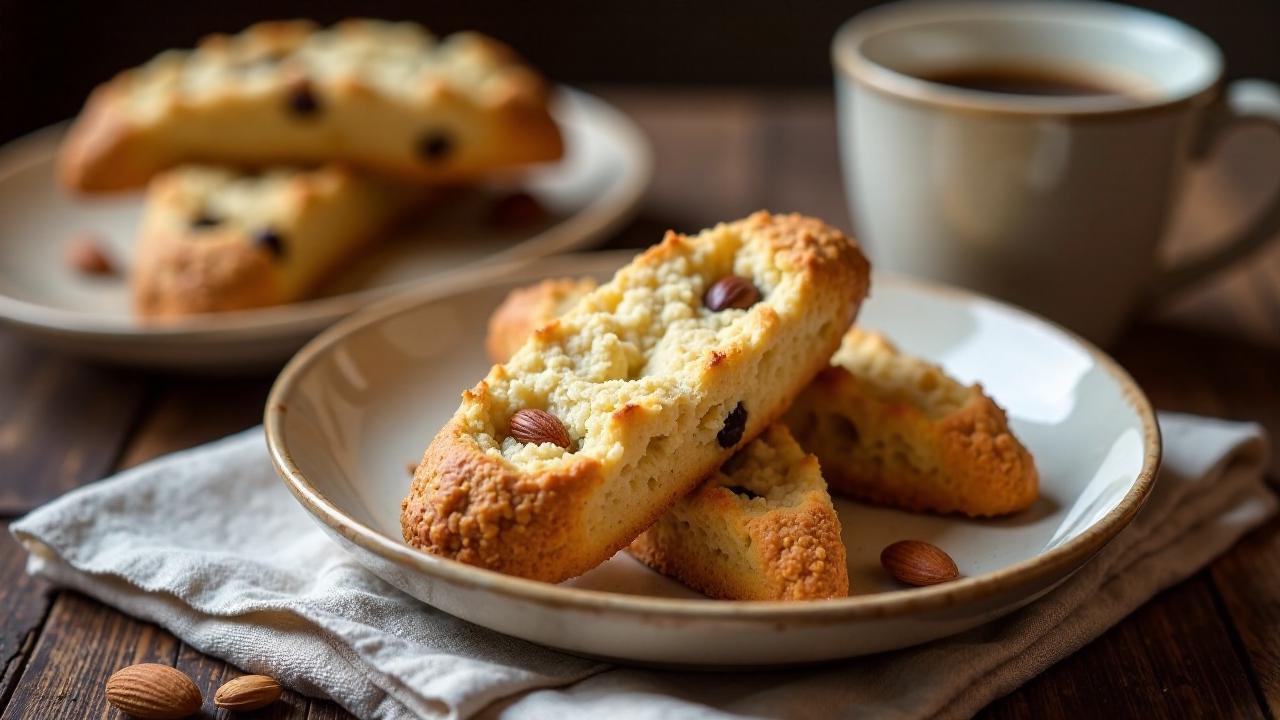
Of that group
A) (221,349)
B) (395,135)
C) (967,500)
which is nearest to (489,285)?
(221,349)

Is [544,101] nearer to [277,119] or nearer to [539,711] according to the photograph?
[277,119]

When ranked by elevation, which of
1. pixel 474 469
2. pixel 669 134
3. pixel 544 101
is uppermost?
pixel 474 469

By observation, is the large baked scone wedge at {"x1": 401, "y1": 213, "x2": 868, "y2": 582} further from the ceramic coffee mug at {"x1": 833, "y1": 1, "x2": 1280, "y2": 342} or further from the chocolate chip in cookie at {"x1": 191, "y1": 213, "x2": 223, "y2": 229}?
the chocolate chip in cookie at {"x1": 191, "y1": 213, "x2": 223, "y2": 229}

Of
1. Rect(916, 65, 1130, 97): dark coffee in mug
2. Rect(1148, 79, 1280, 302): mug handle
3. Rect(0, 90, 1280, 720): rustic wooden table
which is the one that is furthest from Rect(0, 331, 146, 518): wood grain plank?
Rect(1148, 79, 1280, 302): mug handle

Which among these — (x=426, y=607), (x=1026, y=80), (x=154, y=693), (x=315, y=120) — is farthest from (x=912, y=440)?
(x=315, y=120)

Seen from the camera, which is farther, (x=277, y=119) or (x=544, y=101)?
(x=544, y=101)

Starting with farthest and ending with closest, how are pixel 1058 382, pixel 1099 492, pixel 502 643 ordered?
pixel 1058 382
pixel 1099 492
pixel 502 643

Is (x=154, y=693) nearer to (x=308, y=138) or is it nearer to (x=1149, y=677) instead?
(x=1149, y=677)
